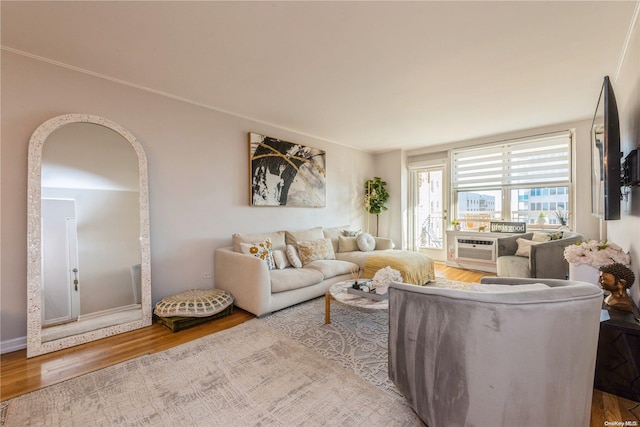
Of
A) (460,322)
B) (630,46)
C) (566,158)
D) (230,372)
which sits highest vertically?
(630,46)

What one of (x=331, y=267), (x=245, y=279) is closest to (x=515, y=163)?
(x=331, y=267)

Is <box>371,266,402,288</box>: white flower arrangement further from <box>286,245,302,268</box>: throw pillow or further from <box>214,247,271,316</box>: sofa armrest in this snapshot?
<box>286,245,302,268</box>: throw pillow

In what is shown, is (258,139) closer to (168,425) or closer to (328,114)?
(328,114)

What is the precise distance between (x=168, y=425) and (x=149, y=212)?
2.14 metres

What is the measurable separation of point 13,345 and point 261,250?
2235mm

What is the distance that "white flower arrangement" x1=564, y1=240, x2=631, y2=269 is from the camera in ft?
6.58

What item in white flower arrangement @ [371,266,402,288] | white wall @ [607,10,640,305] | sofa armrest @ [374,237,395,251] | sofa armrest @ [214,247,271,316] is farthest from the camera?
sofa armrest @ [374,237,395,251]

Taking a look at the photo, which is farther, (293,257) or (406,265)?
(293,257)

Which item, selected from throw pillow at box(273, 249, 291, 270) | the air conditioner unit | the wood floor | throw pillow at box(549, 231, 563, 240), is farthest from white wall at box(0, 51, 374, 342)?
throw pillow at box(549, 231, 563, 240)

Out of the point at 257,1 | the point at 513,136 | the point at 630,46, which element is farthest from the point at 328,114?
the point at 513,136

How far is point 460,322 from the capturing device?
1135mm

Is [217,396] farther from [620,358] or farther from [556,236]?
[556,236]

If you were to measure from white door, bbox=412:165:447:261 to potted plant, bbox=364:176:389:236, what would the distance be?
814mm

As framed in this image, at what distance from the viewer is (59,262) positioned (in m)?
2.37
